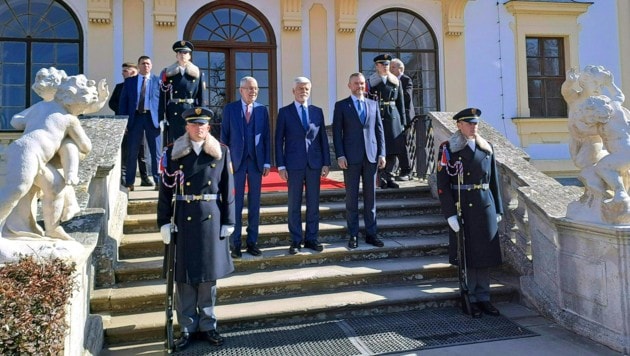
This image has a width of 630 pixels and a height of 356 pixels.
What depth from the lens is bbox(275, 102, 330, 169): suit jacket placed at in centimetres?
502

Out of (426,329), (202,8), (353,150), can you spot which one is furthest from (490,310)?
(202,8)

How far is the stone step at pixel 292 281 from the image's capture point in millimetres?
4102

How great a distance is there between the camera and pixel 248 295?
4406mm

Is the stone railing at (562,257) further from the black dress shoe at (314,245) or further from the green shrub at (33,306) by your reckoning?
the green shrub at (33,306)

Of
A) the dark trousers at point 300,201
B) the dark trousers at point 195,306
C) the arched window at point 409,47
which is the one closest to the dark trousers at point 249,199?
the dark trousers at point 300,201

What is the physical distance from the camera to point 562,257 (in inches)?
169

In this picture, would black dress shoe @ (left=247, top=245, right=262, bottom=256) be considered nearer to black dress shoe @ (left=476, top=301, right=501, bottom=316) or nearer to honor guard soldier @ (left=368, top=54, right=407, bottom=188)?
black dress shoe @ (left=476, top=301, right=501, bottom=316)

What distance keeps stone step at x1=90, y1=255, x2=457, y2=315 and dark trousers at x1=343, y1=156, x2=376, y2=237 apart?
386 millimetres

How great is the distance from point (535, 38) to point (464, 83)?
7.30 feet

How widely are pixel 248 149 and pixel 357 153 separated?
3.90 ft

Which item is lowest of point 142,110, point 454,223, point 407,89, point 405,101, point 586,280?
point 586,280

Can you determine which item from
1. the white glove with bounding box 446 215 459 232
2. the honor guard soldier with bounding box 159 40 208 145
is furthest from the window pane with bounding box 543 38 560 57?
the honor guard soldier with bounding box 159 40 208 145

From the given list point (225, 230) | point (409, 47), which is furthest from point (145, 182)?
point (409, 47)

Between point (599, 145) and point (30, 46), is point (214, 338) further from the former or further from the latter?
point (30, 46)
